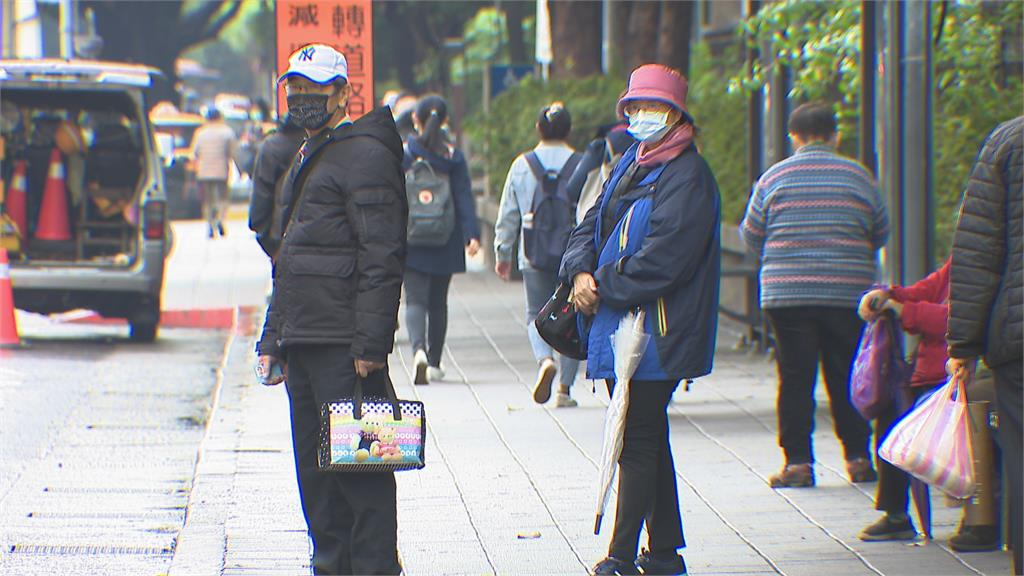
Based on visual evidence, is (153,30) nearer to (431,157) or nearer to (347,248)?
(431,157)

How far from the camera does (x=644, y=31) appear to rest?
58.6ft

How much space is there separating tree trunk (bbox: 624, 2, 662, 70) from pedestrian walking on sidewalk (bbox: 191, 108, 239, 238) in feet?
31.4

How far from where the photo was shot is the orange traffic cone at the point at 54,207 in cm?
1446

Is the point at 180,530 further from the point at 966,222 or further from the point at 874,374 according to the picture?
the point at 966,222

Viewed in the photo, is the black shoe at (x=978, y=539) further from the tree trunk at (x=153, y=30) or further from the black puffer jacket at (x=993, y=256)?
the tree trunk at (x=153, y=30)

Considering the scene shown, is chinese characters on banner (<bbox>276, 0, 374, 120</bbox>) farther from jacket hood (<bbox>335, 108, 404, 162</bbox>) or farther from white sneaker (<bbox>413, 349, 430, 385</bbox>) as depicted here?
jacket hood (<bbox>335, 108, 404, 162</bbox>)

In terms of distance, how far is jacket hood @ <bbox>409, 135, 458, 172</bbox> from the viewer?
10.9m

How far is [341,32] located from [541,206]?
217 cm

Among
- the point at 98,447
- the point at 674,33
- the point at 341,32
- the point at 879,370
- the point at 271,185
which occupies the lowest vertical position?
the point at 98,447

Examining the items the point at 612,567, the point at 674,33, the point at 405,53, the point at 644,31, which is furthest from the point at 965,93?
the point at 405,53

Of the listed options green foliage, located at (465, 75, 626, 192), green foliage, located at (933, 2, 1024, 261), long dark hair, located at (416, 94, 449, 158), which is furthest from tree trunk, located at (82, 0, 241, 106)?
green foliage, located at (933, 2, 1024, 261)

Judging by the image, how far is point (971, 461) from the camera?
5.57 meters

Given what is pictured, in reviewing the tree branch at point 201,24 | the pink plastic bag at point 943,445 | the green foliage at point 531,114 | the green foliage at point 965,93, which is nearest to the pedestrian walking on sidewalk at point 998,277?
the pink plastic bag at point 943,445

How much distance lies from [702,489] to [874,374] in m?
1.28
